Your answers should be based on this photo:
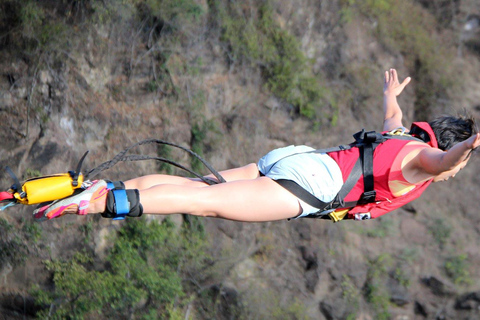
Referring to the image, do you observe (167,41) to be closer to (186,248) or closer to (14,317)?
(186,248)

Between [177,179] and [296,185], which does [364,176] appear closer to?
[296,185]

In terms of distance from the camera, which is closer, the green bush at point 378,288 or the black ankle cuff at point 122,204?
the black ankle cuff at point 122,204

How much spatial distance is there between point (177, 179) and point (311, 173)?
0.85 m

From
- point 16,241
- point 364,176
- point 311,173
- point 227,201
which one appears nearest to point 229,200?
point 227,201

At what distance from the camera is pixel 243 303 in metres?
6.65

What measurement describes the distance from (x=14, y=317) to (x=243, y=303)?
8.82 feet

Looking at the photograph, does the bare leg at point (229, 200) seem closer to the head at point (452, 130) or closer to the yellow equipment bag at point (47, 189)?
the yellow equipment bag at point (47, 189)

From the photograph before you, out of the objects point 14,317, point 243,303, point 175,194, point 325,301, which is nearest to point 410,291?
point 325,301

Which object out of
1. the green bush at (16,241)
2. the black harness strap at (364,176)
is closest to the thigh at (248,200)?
the black harness strap at (364,176)

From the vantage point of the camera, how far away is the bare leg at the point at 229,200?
2.86 meters

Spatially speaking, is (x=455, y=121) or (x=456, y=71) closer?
(x=455, y=121)

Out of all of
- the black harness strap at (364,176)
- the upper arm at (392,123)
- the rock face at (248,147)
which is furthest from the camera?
the rock face at (248,147)

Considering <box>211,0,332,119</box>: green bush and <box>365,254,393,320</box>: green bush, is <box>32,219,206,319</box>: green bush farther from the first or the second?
<box>365,254,393,320</box>: green bush

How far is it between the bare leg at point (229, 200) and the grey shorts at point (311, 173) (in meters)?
0.09
